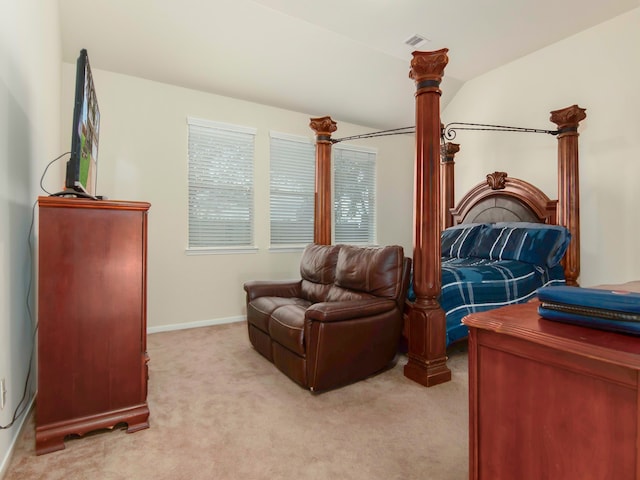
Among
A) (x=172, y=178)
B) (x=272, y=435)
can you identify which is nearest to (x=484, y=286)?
(x=272, y=435)

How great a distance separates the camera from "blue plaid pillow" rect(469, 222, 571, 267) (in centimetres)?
325

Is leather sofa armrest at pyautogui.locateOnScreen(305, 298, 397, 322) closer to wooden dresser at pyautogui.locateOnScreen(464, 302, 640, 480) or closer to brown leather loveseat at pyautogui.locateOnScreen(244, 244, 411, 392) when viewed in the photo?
brown leather loveseat at pyautogui.locateOnScreen(244, 244, 411, 392)

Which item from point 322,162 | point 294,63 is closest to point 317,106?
point 294,63

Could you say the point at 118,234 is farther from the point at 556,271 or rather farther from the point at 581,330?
the point at 556,271

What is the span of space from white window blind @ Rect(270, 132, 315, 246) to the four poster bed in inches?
30.7

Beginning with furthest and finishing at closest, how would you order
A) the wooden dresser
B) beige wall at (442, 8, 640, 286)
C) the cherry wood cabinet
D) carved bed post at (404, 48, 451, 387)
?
beige wall at (442, 8, 640, 286) → carved bed post at (404, 48, 451, 387) → the cherry wood cabinet → the wooden dresser

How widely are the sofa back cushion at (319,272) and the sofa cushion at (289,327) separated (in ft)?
1.60

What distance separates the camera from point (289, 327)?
7.82 ft

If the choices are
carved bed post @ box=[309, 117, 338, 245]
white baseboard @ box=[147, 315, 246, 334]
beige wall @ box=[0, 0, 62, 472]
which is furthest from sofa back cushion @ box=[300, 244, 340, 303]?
beige wall @ box=[0, 0, 62, 472]

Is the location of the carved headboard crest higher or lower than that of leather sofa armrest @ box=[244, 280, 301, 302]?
higher

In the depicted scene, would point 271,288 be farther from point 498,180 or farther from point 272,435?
point 498,180

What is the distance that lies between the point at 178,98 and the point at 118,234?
2.60 meters

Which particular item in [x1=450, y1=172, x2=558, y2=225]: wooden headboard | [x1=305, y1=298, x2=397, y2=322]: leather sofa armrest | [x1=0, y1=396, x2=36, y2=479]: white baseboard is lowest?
[x1=0, y1=396, x2=36, y2=479]: white baseboard

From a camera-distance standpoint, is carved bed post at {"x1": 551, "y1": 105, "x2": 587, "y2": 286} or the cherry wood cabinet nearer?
the cherry wood cabinet
